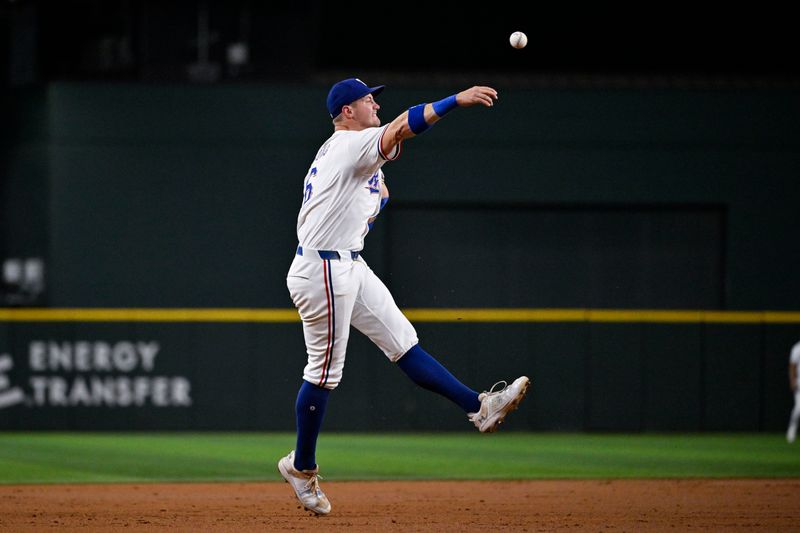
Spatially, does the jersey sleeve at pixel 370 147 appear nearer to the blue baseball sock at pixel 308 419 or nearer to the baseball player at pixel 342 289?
the baseball player at pixel 342 289

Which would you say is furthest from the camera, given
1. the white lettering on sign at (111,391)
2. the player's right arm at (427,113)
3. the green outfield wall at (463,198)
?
the green outfield wall at (463,198)

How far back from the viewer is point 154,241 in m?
11.9

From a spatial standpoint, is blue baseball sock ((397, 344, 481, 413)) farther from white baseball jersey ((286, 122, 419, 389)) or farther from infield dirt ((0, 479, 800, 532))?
infield dirt ((0, 479, 800, 532))

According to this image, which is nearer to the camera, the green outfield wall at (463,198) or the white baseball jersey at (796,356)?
the white baseball jersey at (796,356)

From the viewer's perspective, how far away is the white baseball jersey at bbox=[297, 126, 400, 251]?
5684mm

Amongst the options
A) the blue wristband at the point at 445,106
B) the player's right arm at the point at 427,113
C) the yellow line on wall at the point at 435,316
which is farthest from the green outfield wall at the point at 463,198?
the blue wristband at the point at 445,106

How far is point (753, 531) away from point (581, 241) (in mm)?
6436

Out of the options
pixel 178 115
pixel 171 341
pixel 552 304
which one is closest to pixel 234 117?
pixel 178 115

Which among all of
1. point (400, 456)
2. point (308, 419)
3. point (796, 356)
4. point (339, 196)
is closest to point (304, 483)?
point (308, 419)

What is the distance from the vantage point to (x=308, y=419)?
5914 millimetres

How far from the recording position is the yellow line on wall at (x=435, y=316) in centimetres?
1063

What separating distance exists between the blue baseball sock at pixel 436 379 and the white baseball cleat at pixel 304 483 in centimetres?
68

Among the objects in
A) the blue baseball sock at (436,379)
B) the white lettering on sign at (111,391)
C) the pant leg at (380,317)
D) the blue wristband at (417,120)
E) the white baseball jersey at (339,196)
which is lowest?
the white lettering on sign at (111,391)

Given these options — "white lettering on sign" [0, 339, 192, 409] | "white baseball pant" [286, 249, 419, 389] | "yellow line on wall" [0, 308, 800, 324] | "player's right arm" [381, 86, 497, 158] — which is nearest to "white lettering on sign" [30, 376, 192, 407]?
"white lettering on sign" [0, 339, 192, 409]
